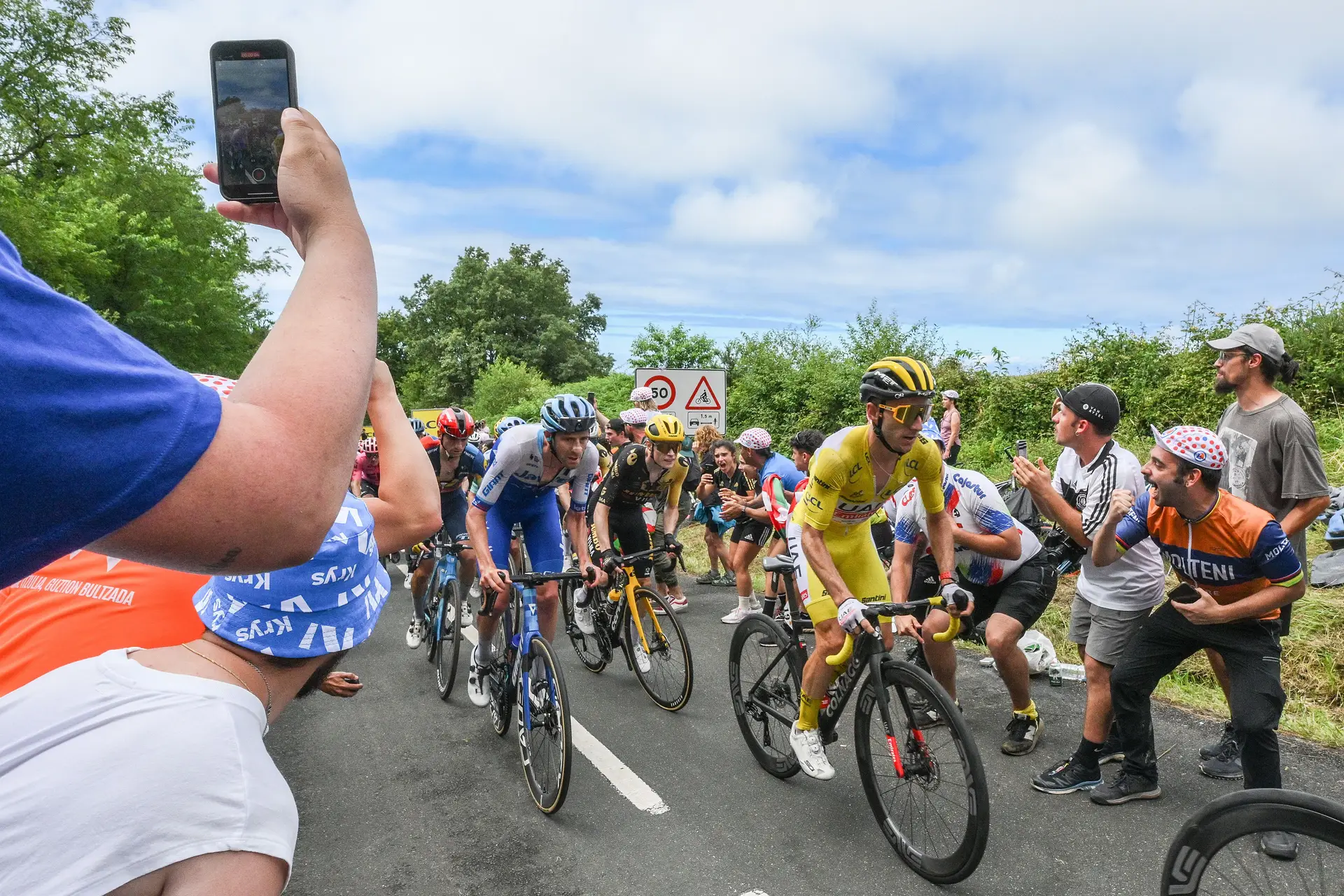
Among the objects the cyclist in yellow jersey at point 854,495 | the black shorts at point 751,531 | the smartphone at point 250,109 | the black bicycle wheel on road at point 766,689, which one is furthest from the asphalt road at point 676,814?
the smartphone at point 250,109

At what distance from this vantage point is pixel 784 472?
802cm

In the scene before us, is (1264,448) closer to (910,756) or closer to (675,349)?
(910,756)

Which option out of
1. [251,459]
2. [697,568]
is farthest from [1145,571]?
[697,568]

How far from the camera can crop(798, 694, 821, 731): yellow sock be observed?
448cm

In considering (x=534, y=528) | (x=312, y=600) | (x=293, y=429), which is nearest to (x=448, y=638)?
(x=534, y=528)

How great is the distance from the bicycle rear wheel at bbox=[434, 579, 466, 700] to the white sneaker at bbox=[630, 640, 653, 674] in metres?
1.35

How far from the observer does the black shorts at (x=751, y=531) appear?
345 inches

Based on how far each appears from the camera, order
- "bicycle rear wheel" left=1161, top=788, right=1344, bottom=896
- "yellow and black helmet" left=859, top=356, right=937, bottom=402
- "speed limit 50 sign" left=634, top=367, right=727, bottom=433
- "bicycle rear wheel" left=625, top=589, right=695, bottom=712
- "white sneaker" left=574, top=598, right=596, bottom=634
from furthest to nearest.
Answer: "speed limit 50 sign" left=634, top=367, right=727, bottom=433, "white sneaker" left=574, top=598, right=596, bottom=634, "bicycle rear wheel" left=625, top=589, right=695, bottom=712, "yellow and black helmet" left=859, top=356, right=937, bottom=402, "bicycle rear wheel" left=1161, top=788, right=1344, bottom=896

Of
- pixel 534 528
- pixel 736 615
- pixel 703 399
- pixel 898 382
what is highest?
pixel 898 382

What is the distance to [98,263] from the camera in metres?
22.8

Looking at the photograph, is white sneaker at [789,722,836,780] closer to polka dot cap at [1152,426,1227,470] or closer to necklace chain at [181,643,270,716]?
polka dot cap at [1152,426,1227,470]

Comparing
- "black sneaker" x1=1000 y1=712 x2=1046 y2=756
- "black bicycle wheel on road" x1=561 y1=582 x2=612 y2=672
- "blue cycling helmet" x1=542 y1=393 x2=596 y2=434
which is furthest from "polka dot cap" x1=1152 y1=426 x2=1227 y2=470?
"black bicycle wheel on road" x1=561 y1=582 x2=612 y2=672

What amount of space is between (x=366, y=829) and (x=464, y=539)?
282 centimetres

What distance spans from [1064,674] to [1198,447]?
2907mm
